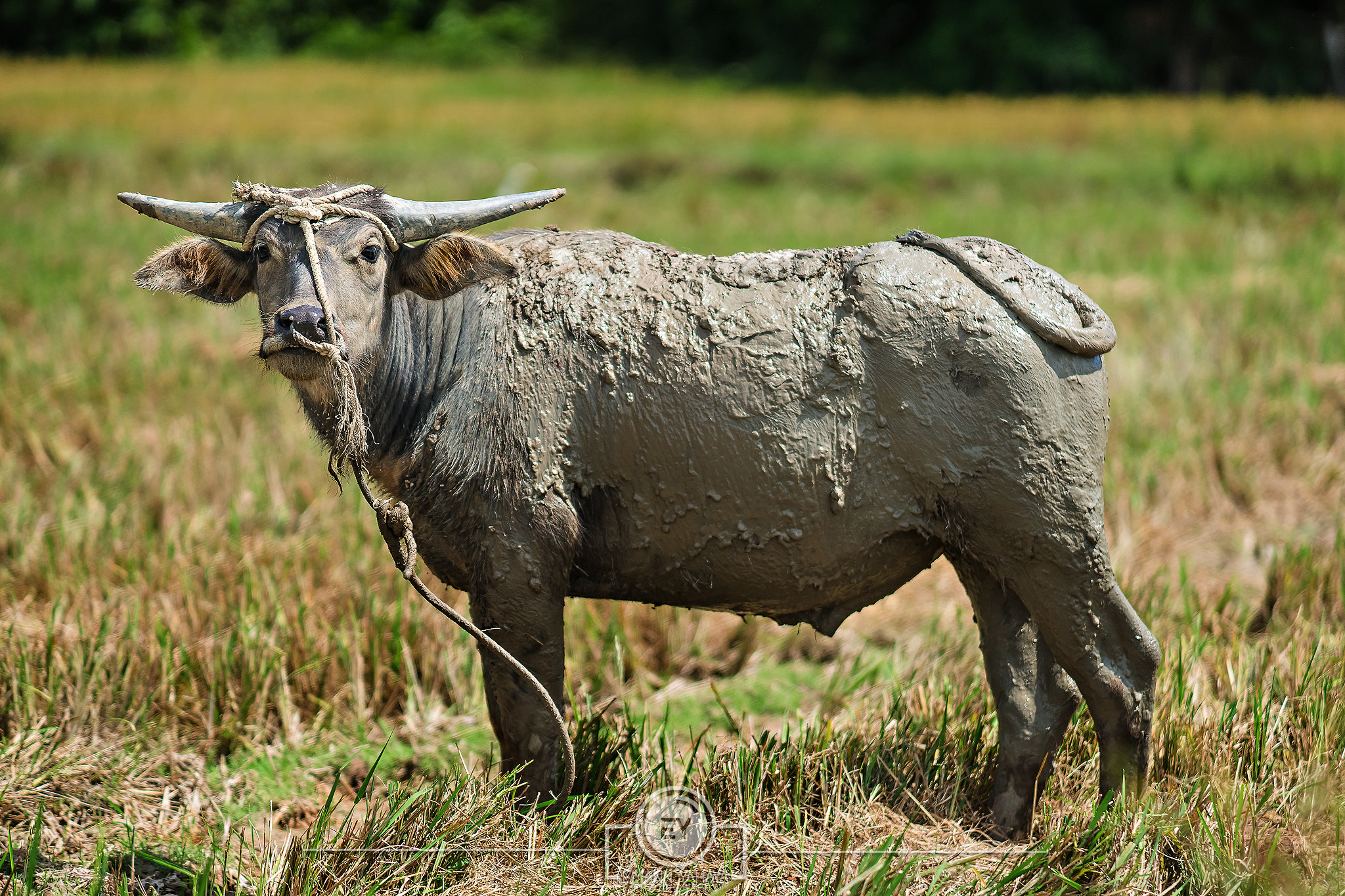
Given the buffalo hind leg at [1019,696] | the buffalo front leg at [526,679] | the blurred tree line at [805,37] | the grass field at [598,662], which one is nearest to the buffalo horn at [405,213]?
the buffalo front leg at [526,679]

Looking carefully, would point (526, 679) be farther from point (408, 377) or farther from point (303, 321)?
point (303, 321)

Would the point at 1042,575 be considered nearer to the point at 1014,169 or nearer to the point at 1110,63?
the point at 1014,169

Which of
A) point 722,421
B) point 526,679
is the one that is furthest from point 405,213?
point 526,679

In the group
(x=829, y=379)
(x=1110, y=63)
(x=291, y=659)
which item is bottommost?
(x=291, y=659)

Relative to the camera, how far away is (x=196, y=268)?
8.34 feet

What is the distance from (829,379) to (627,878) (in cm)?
127

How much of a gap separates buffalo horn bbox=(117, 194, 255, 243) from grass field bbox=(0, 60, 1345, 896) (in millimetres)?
1317

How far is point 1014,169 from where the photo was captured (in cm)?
1284

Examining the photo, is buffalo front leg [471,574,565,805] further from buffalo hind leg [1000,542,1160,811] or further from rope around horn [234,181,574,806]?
buffalo hind leg [1000,542,1160,811]

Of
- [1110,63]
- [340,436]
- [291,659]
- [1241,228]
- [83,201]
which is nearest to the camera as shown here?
[340,436]

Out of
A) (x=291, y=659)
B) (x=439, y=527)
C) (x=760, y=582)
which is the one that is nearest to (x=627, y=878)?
(x=760, y=582)

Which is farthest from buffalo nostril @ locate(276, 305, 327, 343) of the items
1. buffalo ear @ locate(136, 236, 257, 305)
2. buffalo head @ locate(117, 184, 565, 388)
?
buffalo ear @ locate(136, 236, 257, 305)

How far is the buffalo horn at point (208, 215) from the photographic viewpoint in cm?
243

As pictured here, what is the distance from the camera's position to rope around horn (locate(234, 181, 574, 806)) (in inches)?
91.0
